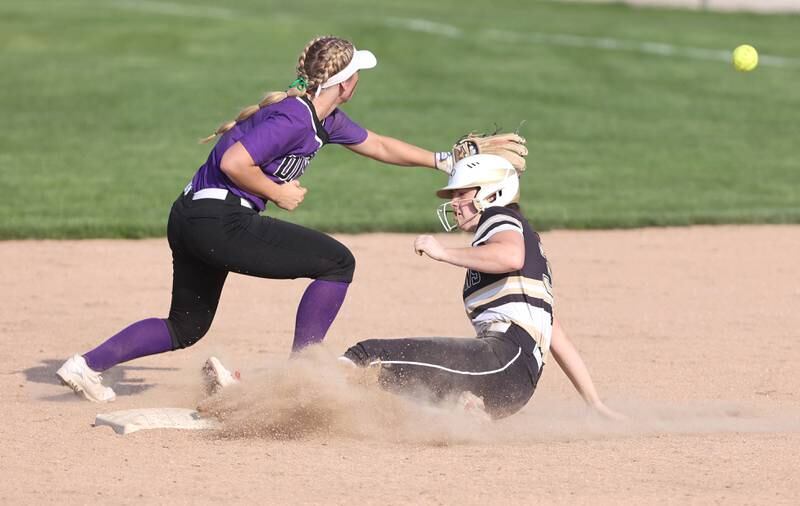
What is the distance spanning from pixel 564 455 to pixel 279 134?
2.02 m

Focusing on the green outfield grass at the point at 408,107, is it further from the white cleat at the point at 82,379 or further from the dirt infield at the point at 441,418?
the white cleat at the point at 82,379

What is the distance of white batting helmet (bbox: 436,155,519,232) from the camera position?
684 centimetres

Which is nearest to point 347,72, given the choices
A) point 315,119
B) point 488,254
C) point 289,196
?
point 315,119

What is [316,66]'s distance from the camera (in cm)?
701

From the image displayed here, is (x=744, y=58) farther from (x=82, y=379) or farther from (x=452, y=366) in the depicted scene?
(x=82, y=379)

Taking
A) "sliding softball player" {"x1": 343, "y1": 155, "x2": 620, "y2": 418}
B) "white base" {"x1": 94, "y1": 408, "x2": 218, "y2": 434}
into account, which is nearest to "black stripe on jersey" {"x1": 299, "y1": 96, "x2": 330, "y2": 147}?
"sliding softball player" {"x1": 343, "y1": 155, "x2": 620, "y2": 418}

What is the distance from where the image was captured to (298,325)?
7137 mm

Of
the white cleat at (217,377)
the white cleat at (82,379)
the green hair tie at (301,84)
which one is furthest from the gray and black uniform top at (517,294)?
the white cleat at (82,379)

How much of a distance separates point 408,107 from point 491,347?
13987 mm

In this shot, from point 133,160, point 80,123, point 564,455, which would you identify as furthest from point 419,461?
point 80,123

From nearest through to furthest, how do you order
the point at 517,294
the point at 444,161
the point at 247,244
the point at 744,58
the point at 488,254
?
the point at 488,254
the point at 517,294
the point at 247,244
the point at 444,161
the point at 744,58

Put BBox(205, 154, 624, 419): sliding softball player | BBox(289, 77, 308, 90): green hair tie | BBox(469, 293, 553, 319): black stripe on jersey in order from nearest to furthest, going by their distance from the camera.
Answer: BBox(205, 154, 624, 419): sliding softball player < BBox(469, 293, 553, 319): black stripe on jersey < BBox(289, 77, 308, 90): green hair tie

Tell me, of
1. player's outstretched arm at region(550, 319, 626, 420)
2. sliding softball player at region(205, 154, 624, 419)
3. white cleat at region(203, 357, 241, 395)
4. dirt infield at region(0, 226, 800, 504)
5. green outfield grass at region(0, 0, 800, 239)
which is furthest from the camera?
green outfield grass at region(0, 0, 800, 239)

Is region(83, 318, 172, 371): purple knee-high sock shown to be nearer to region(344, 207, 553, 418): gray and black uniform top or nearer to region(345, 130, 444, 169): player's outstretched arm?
region(344, 207, 553, 418): gray and black uniform top
